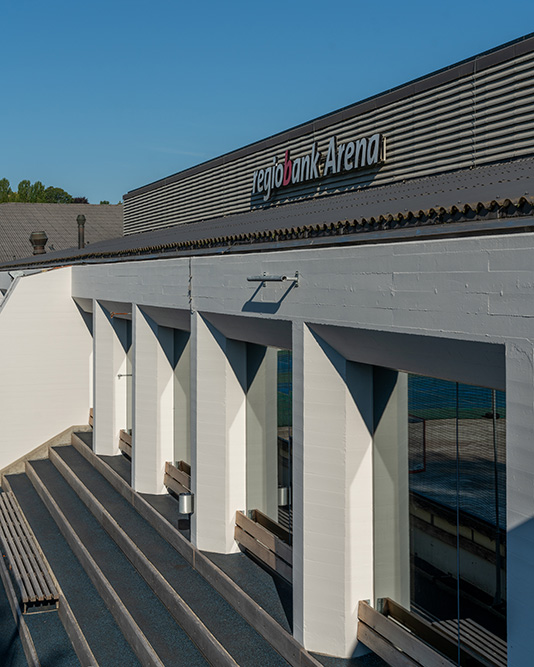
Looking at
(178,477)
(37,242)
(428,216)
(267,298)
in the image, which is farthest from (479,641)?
(37,242)

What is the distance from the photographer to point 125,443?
1756 cm

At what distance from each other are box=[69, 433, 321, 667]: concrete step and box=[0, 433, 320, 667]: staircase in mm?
15

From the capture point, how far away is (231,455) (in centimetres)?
1152

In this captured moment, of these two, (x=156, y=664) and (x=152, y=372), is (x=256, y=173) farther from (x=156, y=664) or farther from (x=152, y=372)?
(x=156, y=664)

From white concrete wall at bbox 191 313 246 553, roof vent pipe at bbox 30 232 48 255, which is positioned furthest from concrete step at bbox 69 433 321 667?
roof vent pipe at bbox 30 232 48 255

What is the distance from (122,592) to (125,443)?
651cm

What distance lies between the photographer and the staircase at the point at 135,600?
9.27 m

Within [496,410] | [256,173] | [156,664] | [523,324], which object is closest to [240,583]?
[156,664]

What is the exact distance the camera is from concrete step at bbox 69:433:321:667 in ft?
28.5

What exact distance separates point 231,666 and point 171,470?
20.0 ft

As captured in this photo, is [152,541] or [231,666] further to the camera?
[152,541]

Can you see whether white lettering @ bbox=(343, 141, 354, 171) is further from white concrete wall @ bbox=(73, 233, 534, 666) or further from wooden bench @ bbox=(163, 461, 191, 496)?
wooden bench @ bbox=(163, 461, 191, 496)

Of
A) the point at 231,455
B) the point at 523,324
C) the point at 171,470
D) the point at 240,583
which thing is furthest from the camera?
the point at 171,470

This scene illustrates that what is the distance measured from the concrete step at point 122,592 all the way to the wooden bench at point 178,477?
1559 millimetres
